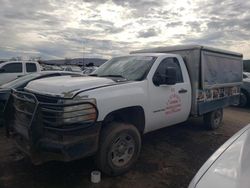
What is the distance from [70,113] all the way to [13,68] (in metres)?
10.1

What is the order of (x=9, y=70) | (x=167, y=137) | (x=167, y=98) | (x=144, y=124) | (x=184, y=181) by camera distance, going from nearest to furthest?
(x=184, y=181) → (x=144, y=124) → (x=167, y=98) → (x=167, y=137) → (x=9, y=70)

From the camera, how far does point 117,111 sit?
422cm

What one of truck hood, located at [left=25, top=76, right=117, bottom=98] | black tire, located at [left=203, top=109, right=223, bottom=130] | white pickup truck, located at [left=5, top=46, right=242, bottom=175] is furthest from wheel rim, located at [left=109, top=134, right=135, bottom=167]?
black tire, located at [left=203, top=109, right=223, bottom=130]

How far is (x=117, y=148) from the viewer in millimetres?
4168

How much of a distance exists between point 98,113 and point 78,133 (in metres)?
0.39

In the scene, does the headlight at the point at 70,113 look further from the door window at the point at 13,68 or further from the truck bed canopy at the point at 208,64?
the door window at the point at 13,68

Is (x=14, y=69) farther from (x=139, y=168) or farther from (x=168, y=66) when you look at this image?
(x=139, y=168)

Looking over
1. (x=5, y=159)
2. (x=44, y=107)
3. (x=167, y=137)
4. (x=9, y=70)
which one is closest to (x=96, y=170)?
(x=44, y=107)

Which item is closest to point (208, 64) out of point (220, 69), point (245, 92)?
point (220, 69)

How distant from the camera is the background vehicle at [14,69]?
12186 mm

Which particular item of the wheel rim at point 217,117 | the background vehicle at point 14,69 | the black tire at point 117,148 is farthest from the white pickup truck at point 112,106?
the background vehicle at point 14,69

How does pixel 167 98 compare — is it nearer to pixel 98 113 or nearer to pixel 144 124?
pixel 144 124

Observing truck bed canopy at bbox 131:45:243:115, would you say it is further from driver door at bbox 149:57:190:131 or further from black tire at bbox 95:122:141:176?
black tire at bbox 95:122:141:176

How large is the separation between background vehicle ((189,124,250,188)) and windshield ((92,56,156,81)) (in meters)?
2.60
